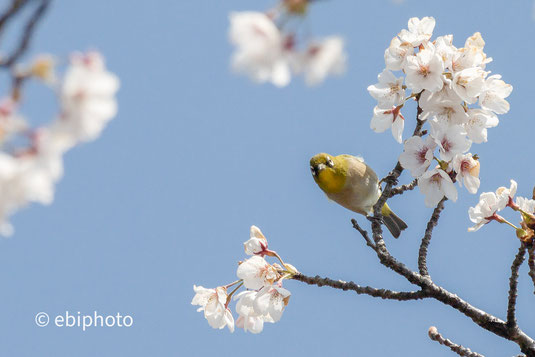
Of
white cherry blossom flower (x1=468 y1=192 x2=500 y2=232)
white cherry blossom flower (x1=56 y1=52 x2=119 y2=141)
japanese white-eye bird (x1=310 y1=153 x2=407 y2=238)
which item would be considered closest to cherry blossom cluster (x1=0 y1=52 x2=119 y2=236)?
white cherry blossom flower (x1=56 y1=52 x2=119 y2=141)

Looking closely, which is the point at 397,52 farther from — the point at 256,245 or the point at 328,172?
the point at 328,172

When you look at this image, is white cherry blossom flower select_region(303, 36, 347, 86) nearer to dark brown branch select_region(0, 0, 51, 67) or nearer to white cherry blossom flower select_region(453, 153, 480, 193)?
→ dark brown branch select_region(0, 0, 51, 67)

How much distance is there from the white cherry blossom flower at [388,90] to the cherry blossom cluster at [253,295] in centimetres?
101

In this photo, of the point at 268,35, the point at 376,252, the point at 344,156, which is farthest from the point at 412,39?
the point at 344,156

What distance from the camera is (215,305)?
390 cm

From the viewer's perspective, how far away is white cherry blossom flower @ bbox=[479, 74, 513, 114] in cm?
367

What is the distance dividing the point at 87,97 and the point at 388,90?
2475 mm

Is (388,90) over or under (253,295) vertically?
over

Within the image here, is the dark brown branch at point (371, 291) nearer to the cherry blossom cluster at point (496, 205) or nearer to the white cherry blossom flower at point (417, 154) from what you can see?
the cherry blossom cluster at point (496, 205)

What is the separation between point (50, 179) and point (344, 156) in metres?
5.37

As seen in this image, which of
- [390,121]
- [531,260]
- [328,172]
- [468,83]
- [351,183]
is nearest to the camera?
[531,260]

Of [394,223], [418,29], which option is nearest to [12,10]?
[418,29]

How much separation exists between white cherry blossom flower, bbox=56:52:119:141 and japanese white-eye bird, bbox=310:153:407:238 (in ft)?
15.9

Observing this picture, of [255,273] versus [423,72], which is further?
[255,273]
